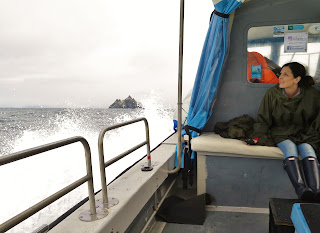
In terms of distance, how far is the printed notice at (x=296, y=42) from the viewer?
103 inches

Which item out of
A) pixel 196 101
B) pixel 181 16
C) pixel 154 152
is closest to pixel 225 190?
pixel 154 152

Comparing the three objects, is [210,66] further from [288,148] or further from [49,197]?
[49,197]

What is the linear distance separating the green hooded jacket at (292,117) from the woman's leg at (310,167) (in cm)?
14

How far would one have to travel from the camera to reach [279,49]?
2699 mm

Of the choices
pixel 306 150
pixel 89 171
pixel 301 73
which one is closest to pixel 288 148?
pixel 306 150

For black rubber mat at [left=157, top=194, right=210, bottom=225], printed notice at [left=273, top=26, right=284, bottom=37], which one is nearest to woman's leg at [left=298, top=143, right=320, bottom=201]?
black rubber mat at [left=157, top=194, right=210, bottom=225]

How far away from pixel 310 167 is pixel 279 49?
4.98ft

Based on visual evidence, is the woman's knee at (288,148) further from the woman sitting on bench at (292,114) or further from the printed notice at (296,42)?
the printed notice at (296,42)

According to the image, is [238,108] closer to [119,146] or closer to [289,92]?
[289,92]

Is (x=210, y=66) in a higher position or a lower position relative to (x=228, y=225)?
higher

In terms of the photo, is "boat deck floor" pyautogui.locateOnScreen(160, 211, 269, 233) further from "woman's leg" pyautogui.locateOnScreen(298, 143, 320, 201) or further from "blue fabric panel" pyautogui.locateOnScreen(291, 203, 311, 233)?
"blue fabric panel" pyautogui.locateOnScreen(291, 203, 311, 233)

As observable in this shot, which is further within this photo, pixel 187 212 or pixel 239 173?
pixel 239 173

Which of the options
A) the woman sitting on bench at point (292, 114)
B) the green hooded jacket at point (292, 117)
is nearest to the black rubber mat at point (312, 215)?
the woman sitting on bench at point (292, 114)

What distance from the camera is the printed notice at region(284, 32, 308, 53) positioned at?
2.61 m
